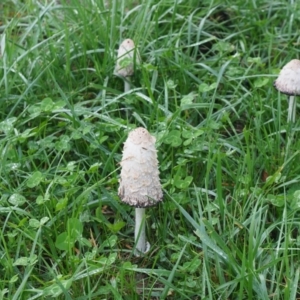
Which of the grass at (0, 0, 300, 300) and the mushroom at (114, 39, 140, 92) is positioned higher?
the mushroom at (114, 39, 140, 92)

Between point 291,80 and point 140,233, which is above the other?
point 291,80

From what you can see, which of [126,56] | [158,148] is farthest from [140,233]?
[126,56]

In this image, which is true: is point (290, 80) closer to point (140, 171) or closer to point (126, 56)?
point (126, 56)

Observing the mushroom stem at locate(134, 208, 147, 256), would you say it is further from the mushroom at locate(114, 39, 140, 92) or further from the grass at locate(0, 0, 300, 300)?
the mushroom at locate(114, 39, 140, 92)

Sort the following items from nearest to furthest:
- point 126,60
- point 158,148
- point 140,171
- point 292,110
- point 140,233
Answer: point 140,171
point 140,233
point 158,148
point 292,110
point 126,60

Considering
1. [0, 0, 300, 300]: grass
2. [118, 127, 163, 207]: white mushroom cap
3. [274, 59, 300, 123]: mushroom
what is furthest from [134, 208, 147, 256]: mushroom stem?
[274, 59, 300, 123]: mushroom

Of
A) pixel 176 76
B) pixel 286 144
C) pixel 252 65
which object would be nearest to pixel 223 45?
pixel 252 65

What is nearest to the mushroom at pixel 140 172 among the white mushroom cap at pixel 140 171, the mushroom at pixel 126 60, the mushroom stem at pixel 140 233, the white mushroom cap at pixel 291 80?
the white mushroom cap at pixel 140 171

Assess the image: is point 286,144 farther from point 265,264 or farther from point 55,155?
point 55,155
